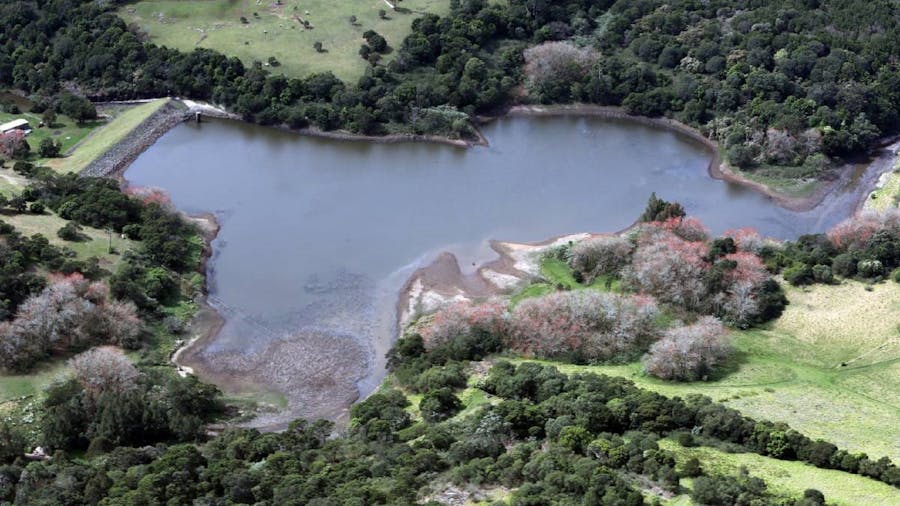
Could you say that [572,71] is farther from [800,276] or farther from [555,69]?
[800,276]

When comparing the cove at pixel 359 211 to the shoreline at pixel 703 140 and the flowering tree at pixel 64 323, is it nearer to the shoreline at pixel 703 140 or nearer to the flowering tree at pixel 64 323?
the shoreline at pixel 703 140

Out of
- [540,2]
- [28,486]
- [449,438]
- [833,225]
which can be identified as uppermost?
[540,2]

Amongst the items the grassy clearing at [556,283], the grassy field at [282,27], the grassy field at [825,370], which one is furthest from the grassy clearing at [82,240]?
the grassy field at [825,370]

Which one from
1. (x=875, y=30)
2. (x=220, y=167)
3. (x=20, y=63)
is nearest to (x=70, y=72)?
(x=20, y=63)

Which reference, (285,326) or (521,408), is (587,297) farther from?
(285,326)

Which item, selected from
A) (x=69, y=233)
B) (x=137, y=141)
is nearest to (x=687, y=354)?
(x=69, y=233)

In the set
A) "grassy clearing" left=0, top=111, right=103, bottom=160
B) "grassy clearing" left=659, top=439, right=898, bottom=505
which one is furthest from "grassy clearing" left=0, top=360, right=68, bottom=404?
"grassy clearing" left=659, top=439, right=898, bottom=505
